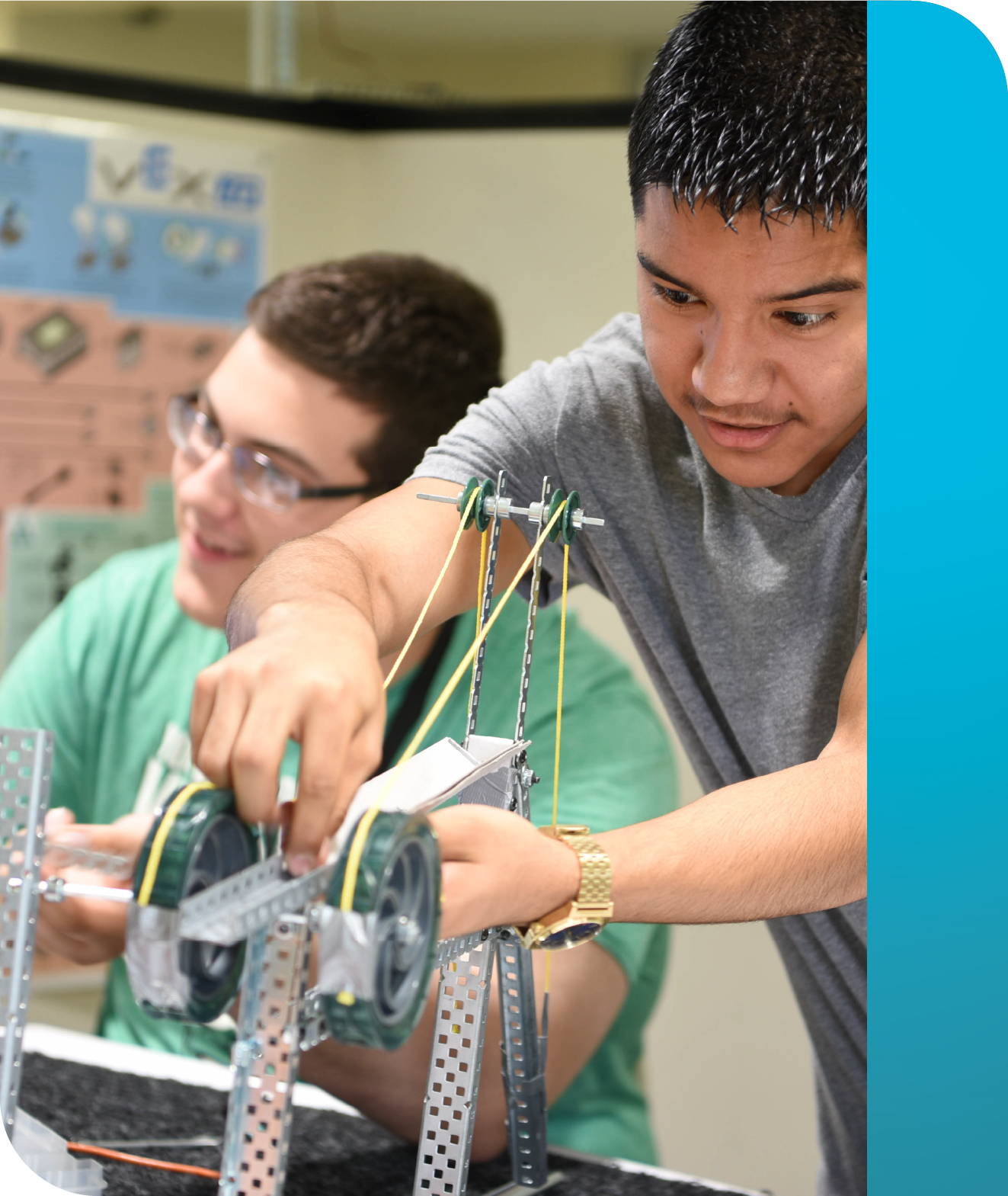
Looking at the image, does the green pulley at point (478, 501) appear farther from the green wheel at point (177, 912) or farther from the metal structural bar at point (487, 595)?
the green wheel at point (177, 912)

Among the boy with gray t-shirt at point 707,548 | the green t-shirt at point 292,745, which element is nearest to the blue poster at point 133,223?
the green t-shirt at point 292,745

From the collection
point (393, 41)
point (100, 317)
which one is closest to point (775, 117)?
point (100, 317)

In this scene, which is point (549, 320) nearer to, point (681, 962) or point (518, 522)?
point (681, 962)

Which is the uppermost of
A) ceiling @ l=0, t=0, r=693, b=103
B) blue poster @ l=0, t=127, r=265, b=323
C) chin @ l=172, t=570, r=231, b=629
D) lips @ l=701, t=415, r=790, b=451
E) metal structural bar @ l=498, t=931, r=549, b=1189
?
ceiling @ l=0, t=0, r=693, b=103

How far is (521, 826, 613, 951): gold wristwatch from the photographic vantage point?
2.27ft

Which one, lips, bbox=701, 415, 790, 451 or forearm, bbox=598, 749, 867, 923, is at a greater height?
lips, bbox=701, 415, 790, 451

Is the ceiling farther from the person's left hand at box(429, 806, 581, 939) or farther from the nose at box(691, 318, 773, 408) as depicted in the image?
the person's left hand at box(429, 806, 581, 939)

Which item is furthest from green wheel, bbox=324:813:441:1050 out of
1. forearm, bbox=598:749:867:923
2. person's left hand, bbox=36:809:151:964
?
person's left hand, bbox=36:809:151:964

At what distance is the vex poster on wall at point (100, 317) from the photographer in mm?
1842

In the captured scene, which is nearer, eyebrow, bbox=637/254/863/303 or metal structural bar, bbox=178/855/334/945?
metal structural bar, bbox=178/855/334/945

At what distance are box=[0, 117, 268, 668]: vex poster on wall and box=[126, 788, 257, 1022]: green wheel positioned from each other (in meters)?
1.34

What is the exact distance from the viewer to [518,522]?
0.88 m

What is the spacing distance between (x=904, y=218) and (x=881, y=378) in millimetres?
81

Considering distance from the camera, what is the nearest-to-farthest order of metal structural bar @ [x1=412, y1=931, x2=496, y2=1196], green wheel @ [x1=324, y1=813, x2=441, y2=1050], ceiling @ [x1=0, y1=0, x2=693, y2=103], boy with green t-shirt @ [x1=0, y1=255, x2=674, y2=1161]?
green wheel @ [x1=324, y1=813, x2=441, y2=1050] < metal structural bar @ [x1=412, y1=931, x2=496, y2=1196] < boy with green t-shirt @ [x1=0, y1=255, x2=674, y2=1161] < ceiling @ [x1=0, y1=0, x2=693, y2=103]
